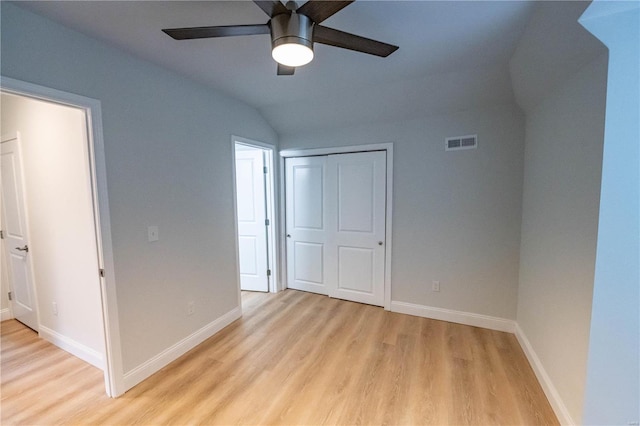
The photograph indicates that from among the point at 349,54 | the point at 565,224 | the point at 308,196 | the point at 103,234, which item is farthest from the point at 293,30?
the point at 308,196

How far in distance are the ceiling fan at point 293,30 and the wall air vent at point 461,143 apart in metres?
1.82

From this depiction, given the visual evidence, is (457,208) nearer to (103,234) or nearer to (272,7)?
(272,7)

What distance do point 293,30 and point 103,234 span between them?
1794 millimetres

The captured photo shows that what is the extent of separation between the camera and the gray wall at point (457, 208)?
2629 mm

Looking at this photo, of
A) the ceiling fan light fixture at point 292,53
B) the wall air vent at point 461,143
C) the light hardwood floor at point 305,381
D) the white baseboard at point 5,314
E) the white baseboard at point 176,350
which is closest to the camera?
the ceiling fan light fixture at point 292,53

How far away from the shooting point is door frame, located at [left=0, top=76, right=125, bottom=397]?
1.75m

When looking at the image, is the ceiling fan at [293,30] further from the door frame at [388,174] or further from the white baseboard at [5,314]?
the white baseboard at [5,314]

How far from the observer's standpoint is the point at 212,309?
9.00 ft

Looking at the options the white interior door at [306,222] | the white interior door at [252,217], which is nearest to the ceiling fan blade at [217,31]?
the white interior door at [306,222]

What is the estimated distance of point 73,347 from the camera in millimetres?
2395

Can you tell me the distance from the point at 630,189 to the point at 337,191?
8.24ft

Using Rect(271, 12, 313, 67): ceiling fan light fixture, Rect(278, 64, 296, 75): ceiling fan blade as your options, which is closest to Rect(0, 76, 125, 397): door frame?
Rect(278, 64, 296, 75): ceiling fan blade

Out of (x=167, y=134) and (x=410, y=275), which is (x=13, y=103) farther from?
(x=410, y=275)

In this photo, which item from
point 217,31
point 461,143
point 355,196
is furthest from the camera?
point 355,196
